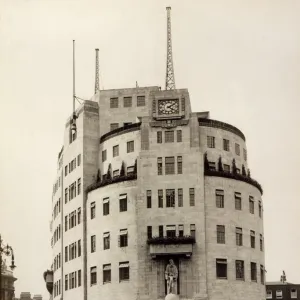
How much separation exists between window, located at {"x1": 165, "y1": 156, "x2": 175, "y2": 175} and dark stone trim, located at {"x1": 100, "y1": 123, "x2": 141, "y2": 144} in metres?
4.88

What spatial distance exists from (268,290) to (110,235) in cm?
7152

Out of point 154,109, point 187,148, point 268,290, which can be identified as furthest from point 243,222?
point 268,290

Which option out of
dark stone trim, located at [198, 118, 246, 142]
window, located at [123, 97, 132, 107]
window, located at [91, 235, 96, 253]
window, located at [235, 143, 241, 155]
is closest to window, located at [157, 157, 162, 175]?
dark stone trim, located at [198, 118, 246, 142]

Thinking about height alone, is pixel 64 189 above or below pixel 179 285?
above

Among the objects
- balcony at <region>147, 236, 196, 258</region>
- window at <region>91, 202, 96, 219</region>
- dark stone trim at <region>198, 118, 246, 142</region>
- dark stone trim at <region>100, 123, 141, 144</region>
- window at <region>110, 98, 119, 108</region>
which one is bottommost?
balcony at <region>147, 236, 196, 258</region>

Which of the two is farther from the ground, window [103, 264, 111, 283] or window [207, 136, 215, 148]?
window [207, 136, 215, 148]

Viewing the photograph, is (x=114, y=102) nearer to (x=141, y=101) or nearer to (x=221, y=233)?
(x=141, y=101)

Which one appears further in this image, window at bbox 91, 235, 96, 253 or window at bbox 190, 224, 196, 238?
window at bbox 91, 235, 96, 253

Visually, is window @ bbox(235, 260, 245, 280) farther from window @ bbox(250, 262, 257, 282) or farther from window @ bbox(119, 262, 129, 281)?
window @ bbox(119, 262, 129, 281)

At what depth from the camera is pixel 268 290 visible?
146 metres

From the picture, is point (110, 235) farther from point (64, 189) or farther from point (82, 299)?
point (64, 189)

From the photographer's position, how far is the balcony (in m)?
77.6

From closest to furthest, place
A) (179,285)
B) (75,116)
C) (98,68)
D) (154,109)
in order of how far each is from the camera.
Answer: (179,285)
(154,109)
(75,116)
(98,68)

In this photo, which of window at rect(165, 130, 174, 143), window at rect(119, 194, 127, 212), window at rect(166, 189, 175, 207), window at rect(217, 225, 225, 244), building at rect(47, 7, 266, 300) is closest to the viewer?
building at rect(47, 7, 266, 300)
